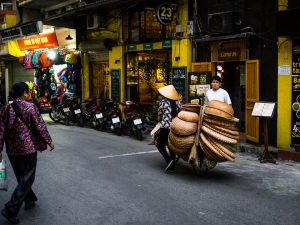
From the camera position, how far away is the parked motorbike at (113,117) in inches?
568

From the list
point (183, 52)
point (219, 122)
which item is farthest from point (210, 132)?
point (183, 52)

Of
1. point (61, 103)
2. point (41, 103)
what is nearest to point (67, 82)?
point (41, 103)

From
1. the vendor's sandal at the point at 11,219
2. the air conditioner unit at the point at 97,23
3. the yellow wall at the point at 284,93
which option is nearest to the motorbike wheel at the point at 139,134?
the yellow wall at the point at 284,93

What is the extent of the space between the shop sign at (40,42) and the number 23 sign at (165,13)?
8966 millimetres

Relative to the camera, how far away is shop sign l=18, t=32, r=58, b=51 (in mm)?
21663

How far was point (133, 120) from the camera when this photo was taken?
13422mm

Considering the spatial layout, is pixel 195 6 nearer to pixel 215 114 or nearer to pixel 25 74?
pixel 215 114

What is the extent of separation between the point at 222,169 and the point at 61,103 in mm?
10585

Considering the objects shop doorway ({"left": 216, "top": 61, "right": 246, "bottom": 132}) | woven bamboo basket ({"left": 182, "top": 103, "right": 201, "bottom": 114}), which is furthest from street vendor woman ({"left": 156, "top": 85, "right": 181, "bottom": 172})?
shop doorway ({"left": 216, "top": 61, "right": 246, "bottom": 132})

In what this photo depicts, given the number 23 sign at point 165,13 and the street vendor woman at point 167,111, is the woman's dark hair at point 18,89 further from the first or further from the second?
the number 23 sign at point 165,13

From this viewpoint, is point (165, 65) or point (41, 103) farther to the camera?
point (41, 103)

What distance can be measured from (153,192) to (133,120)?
6.37m

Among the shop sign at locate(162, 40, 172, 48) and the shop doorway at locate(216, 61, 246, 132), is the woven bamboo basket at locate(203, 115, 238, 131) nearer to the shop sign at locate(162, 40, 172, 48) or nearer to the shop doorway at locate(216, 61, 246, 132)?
the shop doorway at locate(216, 61, 246, 132)

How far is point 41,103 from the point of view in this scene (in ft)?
66.0
